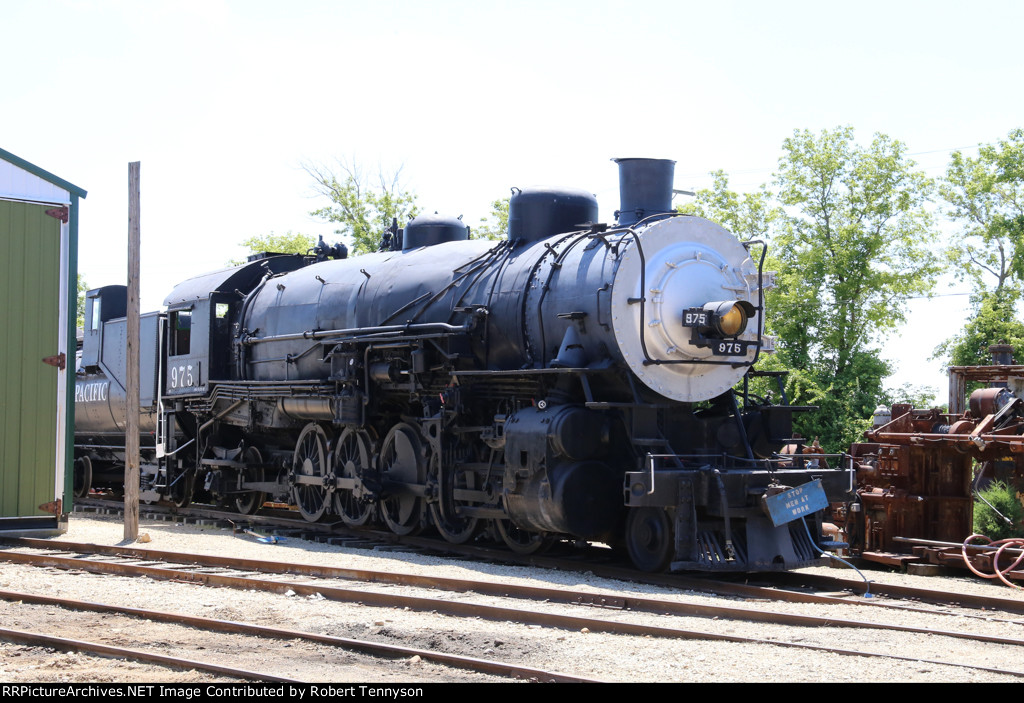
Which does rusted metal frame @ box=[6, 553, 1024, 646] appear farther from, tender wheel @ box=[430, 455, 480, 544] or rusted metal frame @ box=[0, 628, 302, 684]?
rusted metal frame @ box=[0, 628, 302, 684]

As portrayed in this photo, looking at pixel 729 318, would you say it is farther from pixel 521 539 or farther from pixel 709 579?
pixel 521 539

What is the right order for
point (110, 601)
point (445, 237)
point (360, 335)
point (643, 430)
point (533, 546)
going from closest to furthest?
point (110, 601)
point (643, 430)
point (533, 546)
point (360, 335)
point (445, 237)

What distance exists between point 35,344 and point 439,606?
7.43 m

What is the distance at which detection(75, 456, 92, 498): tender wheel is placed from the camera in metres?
19.9

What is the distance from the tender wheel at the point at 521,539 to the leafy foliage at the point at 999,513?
455 centimetres

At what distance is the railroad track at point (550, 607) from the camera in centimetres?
686

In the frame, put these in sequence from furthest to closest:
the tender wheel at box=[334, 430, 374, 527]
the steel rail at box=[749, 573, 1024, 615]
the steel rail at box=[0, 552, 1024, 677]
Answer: the tender wheel at box=[334, 430, 374, 527] → the steel rail at box=[749, 573, 1024, 615] → the steel rail at box=[0, 552, 1024, 677]

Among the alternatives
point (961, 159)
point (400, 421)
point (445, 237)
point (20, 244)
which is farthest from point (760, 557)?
point (961, 159)

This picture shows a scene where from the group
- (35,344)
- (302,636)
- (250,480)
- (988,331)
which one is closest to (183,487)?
(250,480)

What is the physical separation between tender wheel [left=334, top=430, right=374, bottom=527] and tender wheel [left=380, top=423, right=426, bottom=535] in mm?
254

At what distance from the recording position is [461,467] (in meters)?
11.7

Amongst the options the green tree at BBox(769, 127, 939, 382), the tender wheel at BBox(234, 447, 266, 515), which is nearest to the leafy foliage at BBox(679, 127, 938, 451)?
the green tree at BBox(769, 127, 939, 382)

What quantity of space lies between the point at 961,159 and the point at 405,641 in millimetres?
35216

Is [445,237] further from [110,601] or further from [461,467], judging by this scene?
[110,601]
